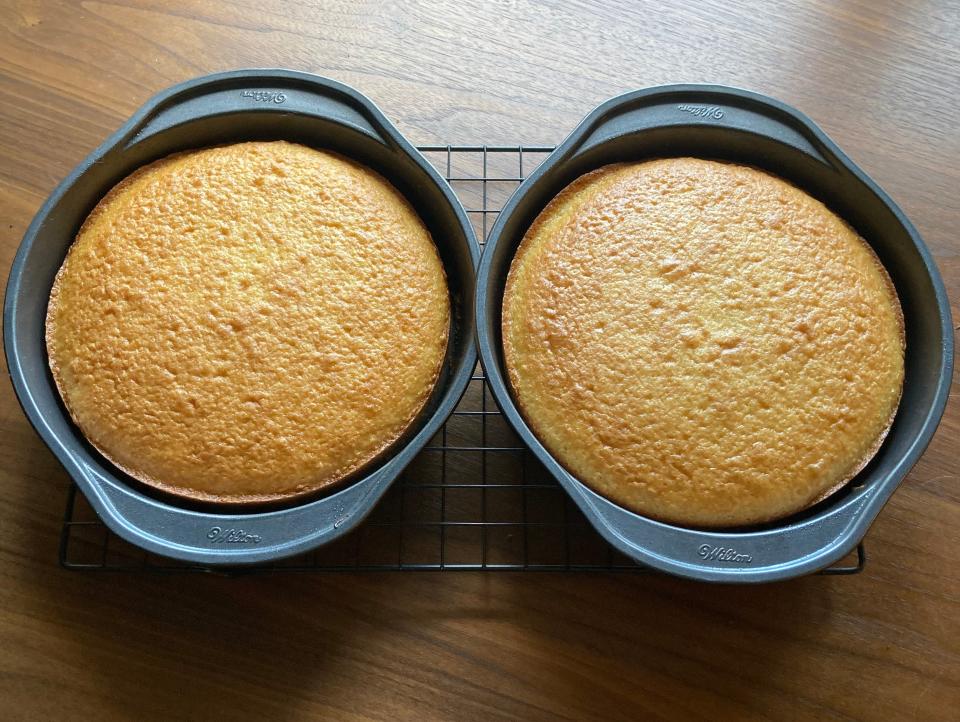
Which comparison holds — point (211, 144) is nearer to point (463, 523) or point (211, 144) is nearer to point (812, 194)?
point (463, 523)

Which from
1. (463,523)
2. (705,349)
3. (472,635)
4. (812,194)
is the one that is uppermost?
(812,194)

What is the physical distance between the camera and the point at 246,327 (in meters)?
1.28

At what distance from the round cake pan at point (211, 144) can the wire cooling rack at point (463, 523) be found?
175 mm

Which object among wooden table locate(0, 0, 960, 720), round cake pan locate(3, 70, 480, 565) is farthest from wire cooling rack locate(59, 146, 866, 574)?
round cake pan locate(3, 70, 480, 565)

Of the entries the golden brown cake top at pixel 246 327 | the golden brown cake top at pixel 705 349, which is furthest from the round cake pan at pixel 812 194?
the golden brown cake top at pixel 246 327

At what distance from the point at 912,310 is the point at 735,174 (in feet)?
1.29

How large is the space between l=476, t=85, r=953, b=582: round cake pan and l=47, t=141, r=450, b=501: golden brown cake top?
20 cm

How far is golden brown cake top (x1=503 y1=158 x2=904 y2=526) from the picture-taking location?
1250 millimetres

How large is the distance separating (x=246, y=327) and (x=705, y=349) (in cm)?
76

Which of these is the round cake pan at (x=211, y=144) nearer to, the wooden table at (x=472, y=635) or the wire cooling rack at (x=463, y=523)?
the wire cooling rack at (x=463, y=523)

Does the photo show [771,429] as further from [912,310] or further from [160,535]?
[160,535]

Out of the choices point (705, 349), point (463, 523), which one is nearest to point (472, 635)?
point (463, 523)

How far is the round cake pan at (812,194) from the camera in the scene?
116 centimetres

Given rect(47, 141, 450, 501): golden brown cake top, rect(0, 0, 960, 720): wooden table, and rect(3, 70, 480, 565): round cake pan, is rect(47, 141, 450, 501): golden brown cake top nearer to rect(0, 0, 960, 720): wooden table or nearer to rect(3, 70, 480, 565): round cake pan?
rect(3, 70, 480, 565): round cake pan
